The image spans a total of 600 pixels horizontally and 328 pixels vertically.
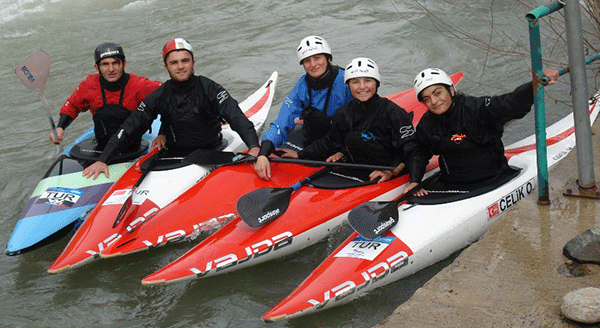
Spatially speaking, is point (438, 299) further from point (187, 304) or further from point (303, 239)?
point (187, 304)

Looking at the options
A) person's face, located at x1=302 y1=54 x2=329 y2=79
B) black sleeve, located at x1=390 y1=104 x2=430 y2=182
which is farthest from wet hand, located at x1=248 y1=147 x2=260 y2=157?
black sleeve, located at x1=390 y1=104 x2=430 y2=182

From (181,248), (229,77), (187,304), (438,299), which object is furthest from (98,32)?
(438,299)

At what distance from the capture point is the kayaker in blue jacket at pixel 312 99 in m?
5.72

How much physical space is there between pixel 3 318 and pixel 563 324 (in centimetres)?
374

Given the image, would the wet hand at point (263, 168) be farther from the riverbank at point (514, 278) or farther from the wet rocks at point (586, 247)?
the wet rocks at point (586, 247)

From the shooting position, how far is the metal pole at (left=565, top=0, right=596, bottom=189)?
158 inches

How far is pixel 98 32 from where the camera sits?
13.5m

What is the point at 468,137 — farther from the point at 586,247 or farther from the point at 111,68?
the point at 111,68

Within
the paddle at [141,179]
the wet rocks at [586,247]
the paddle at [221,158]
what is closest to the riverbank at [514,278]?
the wet rocks at [586,247]

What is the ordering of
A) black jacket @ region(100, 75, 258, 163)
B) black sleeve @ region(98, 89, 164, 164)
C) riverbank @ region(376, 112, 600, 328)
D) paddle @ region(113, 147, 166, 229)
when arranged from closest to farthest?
riverbank @ region(376, 112, 600, 328) → paddle @ region(113, 147, 166, 229) → black jacket @ region(100, 75, 258, 163) → black sleeve @ region(98, 89, 164, 164)

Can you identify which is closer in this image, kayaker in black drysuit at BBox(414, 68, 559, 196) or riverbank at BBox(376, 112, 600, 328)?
riverbank at BBox(376, 112, 600, 328)

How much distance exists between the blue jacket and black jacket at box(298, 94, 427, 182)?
33 centimetres

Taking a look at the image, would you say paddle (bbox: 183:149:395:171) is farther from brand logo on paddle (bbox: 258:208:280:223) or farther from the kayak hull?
the kayak hull

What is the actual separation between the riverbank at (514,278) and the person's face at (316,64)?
197 centimetres
